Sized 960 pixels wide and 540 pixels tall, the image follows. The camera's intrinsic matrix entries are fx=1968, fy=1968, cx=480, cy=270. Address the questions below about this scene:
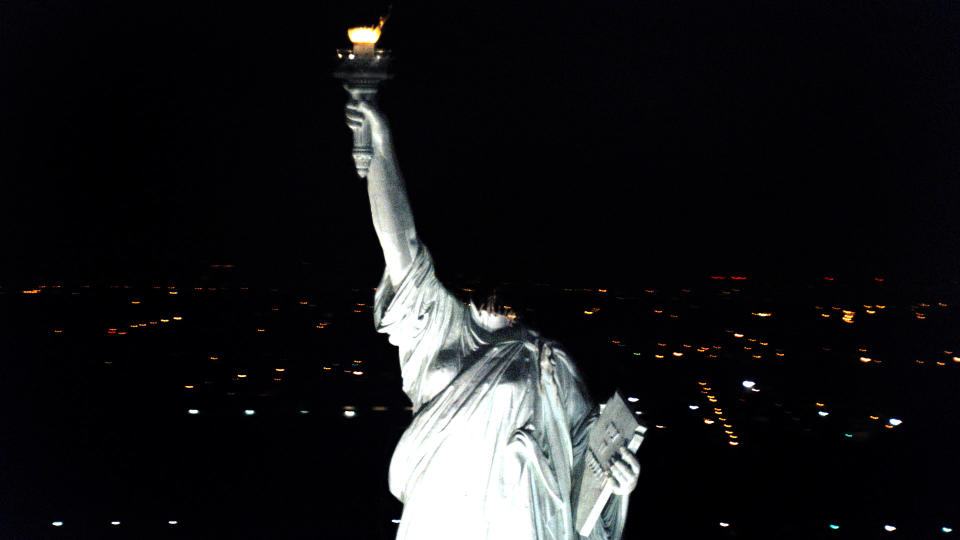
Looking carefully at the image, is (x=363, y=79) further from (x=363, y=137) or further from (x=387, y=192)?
(x=387, y=192)

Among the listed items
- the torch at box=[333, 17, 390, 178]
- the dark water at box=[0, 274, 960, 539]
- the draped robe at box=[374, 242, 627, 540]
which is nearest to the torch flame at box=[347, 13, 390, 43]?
the torch at box=[333, 17, 390, 178]

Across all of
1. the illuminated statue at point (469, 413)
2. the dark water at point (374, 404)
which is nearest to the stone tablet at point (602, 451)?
the illuminated statue at point (469, 413)

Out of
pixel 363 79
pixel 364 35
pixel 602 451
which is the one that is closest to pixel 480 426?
pixel 602 451

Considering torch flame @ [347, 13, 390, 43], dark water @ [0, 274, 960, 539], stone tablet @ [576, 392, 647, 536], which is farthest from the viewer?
dark water @ [0, 274, 960, 539]

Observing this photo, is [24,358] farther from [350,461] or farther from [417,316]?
[417,316]

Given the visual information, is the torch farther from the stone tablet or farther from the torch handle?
the stone tablet
